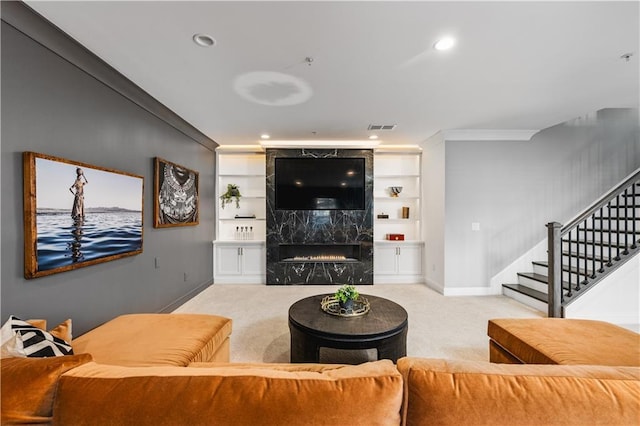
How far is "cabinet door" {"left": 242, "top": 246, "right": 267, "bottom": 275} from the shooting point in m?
5.17

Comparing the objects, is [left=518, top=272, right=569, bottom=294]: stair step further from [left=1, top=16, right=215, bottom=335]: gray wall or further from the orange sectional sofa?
[left=1, top=16, right=215, bottom=335]: gray wall

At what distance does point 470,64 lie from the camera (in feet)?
7.84

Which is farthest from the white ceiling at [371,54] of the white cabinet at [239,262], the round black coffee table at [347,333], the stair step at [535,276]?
the white cabinet at [239,262]

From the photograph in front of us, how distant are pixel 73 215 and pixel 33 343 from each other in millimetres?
1160

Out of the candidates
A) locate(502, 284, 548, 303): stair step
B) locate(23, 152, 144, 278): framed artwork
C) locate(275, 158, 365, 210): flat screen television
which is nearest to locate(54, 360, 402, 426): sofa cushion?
locate(23, 152, 144, 278): framed artwork

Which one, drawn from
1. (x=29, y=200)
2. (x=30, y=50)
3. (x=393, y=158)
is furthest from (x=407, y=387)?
(x=393, y=158)

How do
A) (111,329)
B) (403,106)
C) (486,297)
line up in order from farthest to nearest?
(486,297) → (403,106) → (111,329)

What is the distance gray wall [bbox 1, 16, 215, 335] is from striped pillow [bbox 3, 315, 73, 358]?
1.90 ft

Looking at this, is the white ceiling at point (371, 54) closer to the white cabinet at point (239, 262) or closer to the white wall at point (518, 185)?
the white wall at point (518, 185)

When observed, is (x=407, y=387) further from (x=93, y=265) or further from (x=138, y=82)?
(x=138, y=82)

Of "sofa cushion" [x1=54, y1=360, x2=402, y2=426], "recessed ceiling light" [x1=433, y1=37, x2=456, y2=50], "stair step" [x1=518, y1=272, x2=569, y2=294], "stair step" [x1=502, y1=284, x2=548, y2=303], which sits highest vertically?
"recessed ceiling light" [x1=433, y1=37, x2=456, y2=50]

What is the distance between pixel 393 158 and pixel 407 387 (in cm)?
508

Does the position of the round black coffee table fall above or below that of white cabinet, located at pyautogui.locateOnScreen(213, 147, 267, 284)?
below

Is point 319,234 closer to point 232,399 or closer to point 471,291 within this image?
point 471,291
